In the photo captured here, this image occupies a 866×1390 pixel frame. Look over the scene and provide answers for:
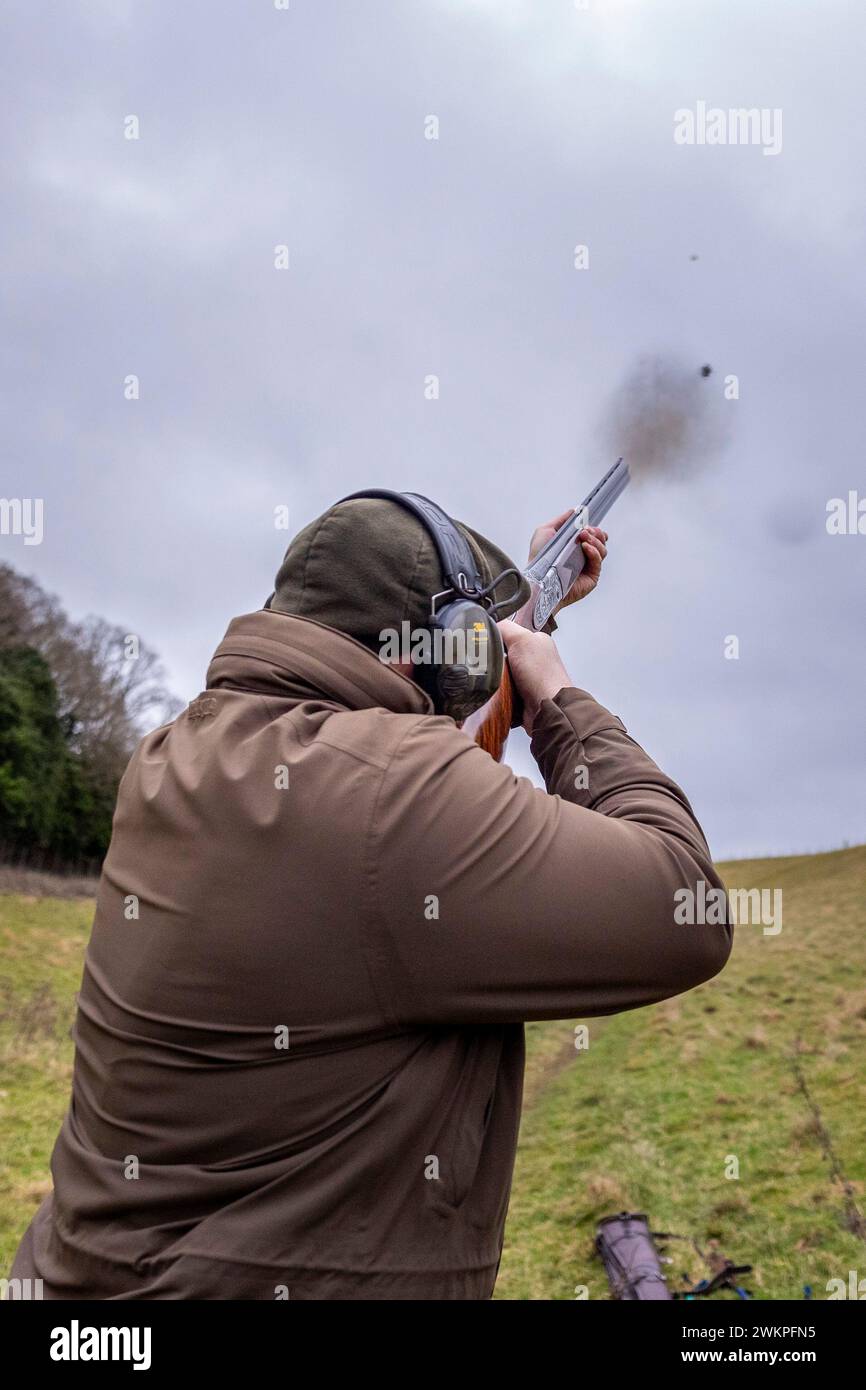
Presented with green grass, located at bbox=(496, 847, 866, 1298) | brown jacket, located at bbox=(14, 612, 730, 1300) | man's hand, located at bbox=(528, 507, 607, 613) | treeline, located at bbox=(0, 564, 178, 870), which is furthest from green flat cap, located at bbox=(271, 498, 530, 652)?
treeline, located at bbox=(0, 564, 178, 870)

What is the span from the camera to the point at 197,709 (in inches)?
81.7

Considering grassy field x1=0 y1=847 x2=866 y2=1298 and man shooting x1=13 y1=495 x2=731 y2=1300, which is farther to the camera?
grassy field x1=0 y1=847 x2=866 y2=1298

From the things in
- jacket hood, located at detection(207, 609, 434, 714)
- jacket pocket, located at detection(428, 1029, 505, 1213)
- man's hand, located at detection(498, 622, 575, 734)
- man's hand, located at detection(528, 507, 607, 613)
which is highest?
man's hand, located at detection(528, 507, 607, 613)

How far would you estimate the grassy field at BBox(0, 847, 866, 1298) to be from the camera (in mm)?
7914

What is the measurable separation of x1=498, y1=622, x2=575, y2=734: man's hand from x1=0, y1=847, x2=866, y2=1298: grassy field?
6426 mm

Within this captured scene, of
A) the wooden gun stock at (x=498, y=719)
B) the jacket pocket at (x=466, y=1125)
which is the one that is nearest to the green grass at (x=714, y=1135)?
the wooden gun stock at (x=498, y=719)

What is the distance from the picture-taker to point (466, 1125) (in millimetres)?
1923

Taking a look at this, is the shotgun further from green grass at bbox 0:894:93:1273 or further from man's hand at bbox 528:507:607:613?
green grass at bbox 0:894:93:1273

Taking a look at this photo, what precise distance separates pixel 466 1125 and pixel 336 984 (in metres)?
0.42

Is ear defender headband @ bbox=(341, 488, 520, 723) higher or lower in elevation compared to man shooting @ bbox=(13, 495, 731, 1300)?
higher

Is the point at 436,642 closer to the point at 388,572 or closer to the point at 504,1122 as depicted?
the point at 388,572

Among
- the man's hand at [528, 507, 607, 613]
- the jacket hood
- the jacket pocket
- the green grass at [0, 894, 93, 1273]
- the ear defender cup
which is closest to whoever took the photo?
the jacket pocket
